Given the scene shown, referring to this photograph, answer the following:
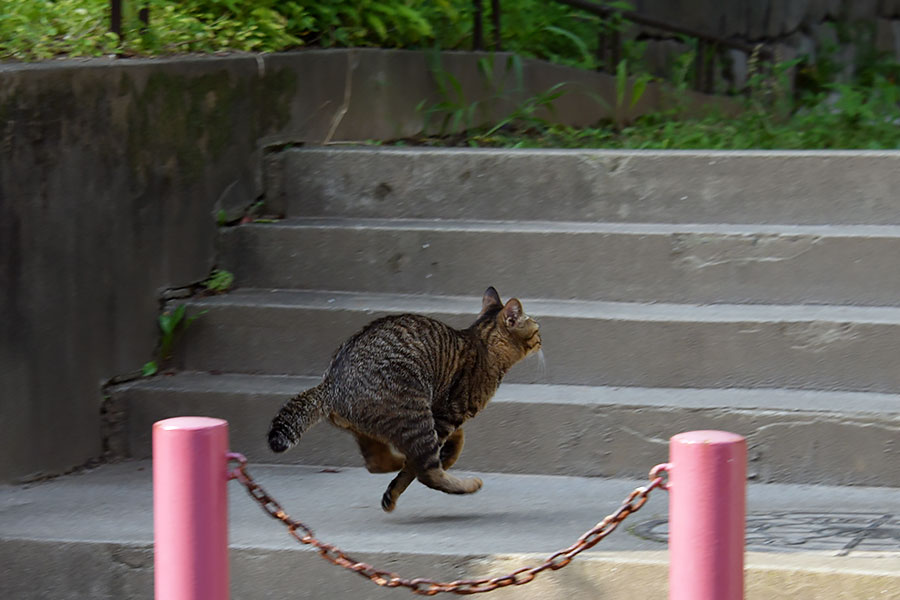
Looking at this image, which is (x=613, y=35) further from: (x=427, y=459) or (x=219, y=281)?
(x=427, y=459)

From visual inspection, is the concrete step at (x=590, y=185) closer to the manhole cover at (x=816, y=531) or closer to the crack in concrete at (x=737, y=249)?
the crack in concrete at (x=737, y=249)

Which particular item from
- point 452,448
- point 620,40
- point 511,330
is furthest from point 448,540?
point 620,40

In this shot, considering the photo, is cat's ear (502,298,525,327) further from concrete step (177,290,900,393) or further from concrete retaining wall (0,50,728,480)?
concrete retaining wall (0,50,728,480)

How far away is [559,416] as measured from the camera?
17.0 ft

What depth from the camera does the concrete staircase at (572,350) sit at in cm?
425

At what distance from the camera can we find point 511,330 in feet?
15.8

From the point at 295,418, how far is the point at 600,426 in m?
1.43

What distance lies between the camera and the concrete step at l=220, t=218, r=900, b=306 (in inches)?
225

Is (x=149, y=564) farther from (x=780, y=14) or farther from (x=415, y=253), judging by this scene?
(x=780, y=14)

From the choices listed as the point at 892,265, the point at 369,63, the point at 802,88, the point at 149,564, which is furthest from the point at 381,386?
the point at 802,88

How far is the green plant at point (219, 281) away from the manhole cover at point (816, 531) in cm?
258

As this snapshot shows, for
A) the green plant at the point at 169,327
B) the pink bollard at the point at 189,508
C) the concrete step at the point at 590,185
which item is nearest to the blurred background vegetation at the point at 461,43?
the concrete step at the point at 590,185

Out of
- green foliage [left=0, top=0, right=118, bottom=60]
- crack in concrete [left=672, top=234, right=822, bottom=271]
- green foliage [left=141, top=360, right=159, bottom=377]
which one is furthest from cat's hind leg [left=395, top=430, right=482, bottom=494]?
green foliage [left=0, top=0, right=118, bottom=60]

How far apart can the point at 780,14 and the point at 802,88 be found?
0.74m
